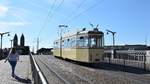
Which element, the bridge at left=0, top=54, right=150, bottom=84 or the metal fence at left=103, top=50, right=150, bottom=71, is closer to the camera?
the bridge at left=0, top=54, right=150, bottom=84

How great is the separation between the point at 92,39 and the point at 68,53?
9.11 m

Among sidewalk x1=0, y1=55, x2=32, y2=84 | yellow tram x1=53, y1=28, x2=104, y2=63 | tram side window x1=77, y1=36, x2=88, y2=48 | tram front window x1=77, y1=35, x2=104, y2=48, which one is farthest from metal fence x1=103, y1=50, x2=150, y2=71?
sidewalk x1=0, y1=55, x2=32, y2=84

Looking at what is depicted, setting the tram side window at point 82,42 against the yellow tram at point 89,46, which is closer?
the yellow tram at point 89,46

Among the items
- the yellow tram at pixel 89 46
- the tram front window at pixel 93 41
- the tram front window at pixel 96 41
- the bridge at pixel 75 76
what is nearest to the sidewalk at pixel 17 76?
the bridge at pixel 75 76

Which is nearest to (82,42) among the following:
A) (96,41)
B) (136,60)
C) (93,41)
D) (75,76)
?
(93,41)

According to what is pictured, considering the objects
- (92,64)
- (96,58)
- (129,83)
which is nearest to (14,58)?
(129,83)

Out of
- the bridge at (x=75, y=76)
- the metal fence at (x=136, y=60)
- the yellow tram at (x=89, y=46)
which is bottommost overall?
the bridge at (x=75, y=76)

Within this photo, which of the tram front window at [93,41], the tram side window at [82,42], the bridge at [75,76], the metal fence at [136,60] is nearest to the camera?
the bridge at [75,76]

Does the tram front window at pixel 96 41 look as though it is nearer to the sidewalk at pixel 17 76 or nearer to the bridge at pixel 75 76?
the bridge at pixel 75 76

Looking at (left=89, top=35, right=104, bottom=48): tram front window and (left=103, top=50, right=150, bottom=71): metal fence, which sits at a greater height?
(left=89, top=35, right=104, bottom=48): tram front window

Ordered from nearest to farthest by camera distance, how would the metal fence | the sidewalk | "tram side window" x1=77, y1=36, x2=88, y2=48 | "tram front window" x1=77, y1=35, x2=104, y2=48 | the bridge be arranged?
the sidewalk
the bridge
the metal fence
"tram front window" x1=77, y1=35, x2=104, y2=48
"tram side window" x1=77, y1=36, x2=88, y2=48

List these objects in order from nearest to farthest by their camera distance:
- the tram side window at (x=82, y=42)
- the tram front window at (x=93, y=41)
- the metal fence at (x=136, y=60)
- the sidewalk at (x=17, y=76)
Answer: the sidewalk at (x=17, y=76), the metal fence at (x=136, y=60), the tram front window at (x=93, y=41), the tram side window at (x=82, y=42)

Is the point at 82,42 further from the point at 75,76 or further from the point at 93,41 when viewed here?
the point at 75,76

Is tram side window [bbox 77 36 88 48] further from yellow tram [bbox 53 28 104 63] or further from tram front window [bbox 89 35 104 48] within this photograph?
tram front window [bbox 89 35 104 48]
